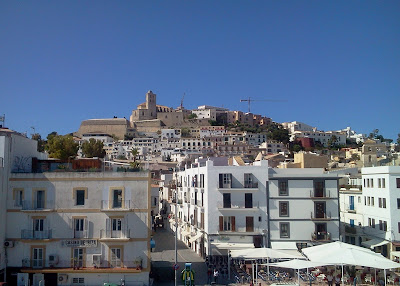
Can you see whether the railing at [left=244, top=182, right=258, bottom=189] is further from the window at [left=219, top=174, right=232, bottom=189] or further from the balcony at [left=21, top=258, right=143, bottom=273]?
the balcony at [left=21, top=258, right=143, bottom=273]

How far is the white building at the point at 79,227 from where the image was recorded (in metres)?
24.2

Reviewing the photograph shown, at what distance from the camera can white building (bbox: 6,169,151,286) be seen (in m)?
24.2

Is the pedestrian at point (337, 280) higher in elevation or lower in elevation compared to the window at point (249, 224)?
lower

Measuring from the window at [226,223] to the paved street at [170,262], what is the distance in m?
3.20

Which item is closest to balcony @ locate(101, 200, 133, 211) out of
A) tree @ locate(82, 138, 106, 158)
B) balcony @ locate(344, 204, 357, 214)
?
balcony @ locate(344, 204, 357, 214)

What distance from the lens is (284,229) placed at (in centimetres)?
3131

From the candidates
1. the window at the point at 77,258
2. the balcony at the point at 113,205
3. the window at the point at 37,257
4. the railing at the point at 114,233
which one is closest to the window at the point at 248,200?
the balcony at the point at 113,205

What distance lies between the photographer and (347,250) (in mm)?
23094

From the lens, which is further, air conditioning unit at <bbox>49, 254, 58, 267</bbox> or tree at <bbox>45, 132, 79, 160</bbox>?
tree at <bbox>45, 132, 79, 160</bbox>

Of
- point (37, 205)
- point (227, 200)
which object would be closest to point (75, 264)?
point (37, 205)

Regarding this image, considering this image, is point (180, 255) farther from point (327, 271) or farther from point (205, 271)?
point (327, 271)

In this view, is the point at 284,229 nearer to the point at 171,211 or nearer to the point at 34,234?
the point at 34,234

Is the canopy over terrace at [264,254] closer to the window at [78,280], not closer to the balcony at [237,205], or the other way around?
the balcony at [237,205]

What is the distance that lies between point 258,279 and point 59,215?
13.4m
